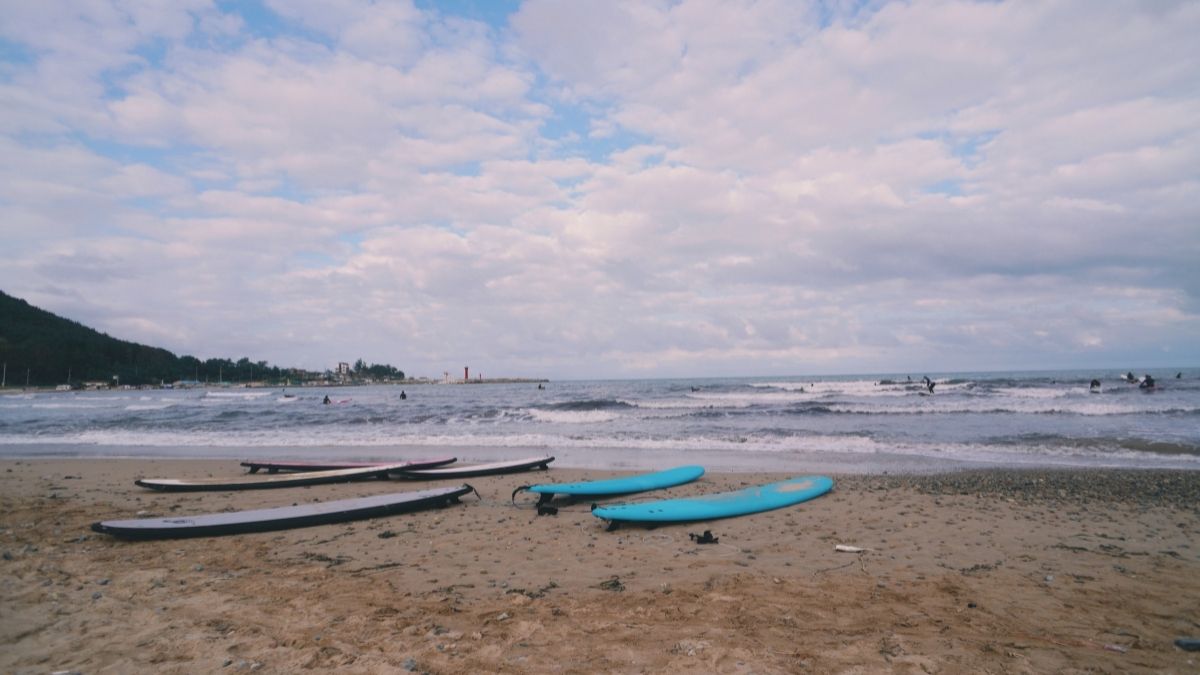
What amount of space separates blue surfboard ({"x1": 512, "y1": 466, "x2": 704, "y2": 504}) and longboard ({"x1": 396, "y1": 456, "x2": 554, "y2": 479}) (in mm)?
2077

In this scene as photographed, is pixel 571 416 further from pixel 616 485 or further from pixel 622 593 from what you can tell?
pixel 622 593

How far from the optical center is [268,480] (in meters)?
10.0

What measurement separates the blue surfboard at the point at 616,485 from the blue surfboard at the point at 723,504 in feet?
3.68

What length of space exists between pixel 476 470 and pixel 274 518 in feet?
14.7

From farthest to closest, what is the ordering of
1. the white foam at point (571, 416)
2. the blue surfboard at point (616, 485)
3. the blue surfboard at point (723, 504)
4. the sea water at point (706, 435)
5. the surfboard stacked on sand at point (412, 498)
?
the white foam at point (571, 416)
the sea water at point (706, 435)
the blue surfboard at point (616, 485)
the blue surfboard at point (723, 504)
the surfboard stacked on sand at point (412, 498)

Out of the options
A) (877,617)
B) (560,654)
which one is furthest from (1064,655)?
(560,654)

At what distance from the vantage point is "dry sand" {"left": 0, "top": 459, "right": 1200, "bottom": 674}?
131 inches

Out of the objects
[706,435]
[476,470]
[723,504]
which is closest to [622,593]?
[723,504]

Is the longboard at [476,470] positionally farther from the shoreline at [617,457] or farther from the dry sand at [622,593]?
the dry sand at [622,593]

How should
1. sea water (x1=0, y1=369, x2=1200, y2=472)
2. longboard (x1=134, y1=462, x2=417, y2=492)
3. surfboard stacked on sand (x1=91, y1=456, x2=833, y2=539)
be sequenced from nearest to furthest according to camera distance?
surfboard stacked on sand (x1=91, y1=456, x2=833, y2=539) → longboard (x1=134, y1=462, x2=417, y2=492) → sea water (x1=0, y1=369, x2=1200, y2=472)

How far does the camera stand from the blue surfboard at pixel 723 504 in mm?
6770

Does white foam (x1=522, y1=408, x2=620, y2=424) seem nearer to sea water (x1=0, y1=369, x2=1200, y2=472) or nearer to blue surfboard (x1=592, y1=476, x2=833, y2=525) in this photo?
sea water (x1=0, y1=369, x2=1200, y2=472)

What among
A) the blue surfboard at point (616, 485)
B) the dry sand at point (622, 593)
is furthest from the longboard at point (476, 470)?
the dry sand at point (622, 593)

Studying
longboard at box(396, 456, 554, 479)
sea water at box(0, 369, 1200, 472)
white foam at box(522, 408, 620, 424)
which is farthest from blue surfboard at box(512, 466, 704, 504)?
white foam at box(522, 408, 620, 424)
